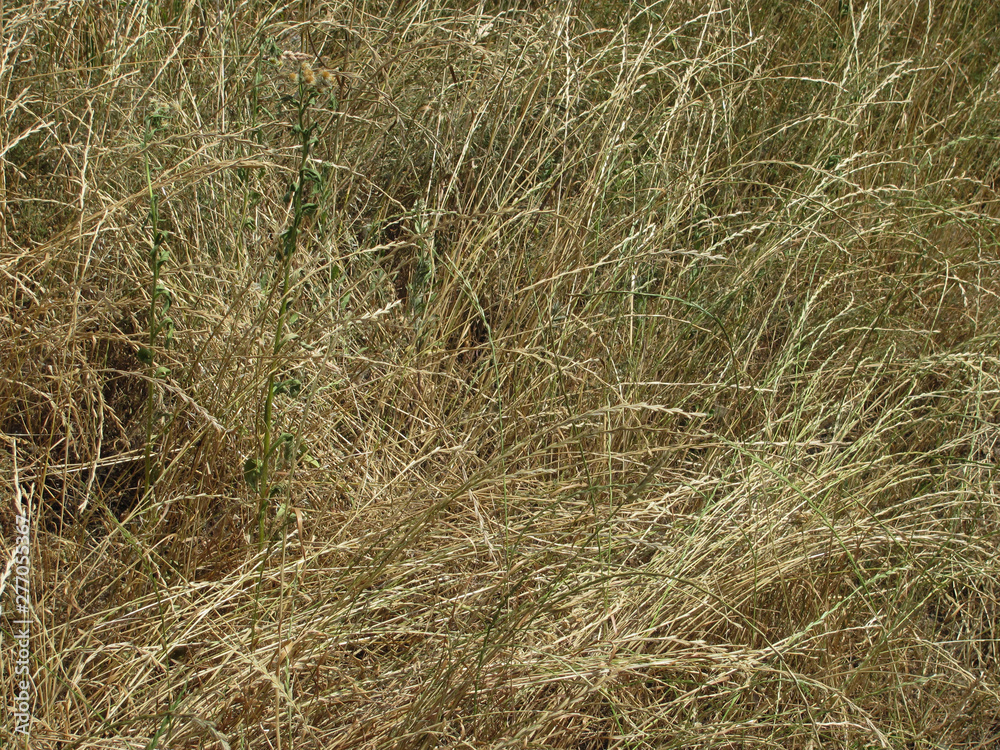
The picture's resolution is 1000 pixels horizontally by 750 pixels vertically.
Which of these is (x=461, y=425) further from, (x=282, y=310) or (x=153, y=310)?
(x=153, y=310)

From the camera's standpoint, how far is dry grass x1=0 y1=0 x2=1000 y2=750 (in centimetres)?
129

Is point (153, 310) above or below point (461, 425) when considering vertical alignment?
above

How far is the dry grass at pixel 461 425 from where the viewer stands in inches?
51.0

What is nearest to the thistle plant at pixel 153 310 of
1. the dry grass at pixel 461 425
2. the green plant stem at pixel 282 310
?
the dry grass at pixel 461 425

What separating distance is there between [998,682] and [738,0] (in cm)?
190

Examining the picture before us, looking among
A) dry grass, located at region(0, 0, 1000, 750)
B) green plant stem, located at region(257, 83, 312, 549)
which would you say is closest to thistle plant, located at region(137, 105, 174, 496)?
dry grass, located at region(0, 0, 1000, 750)

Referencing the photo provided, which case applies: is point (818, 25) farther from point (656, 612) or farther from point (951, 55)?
point (656, 612)

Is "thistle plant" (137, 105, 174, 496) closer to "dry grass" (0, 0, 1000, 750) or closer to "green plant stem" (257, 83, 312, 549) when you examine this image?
"dry grass" (0, 0, 1000, 750)

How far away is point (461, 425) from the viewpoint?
5.77 feet

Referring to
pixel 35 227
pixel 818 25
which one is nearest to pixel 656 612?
pixel 35 227

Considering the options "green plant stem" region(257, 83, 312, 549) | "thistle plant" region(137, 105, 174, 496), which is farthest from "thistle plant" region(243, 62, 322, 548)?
"thistle plant" region(137, 105, 174, 496)

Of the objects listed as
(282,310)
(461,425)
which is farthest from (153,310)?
(461,425)

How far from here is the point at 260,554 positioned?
1.37 meters

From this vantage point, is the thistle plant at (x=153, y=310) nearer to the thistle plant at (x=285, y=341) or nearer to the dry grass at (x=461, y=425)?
the dry grass at (x=461, y=425)
